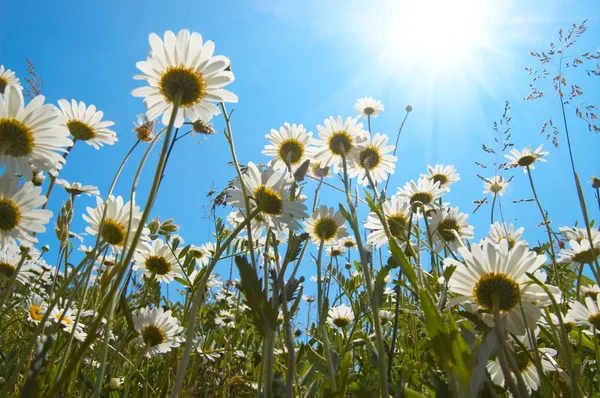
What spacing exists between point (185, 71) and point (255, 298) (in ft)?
2.36

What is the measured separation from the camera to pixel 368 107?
4.18 metres

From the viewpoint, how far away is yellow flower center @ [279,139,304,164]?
238cm

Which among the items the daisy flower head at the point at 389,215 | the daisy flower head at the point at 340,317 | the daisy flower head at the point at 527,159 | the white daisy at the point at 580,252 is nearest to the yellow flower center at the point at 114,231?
the daisy flower head at the point at 389,215

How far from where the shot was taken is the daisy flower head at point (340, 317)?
3.05 metres

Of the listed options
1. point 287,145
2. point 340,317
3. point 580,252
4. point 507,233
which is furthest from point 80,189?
point 580,252

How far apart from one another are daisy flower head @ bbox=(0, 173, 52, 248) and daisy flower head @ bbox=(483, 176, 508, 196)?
3097 millimetres

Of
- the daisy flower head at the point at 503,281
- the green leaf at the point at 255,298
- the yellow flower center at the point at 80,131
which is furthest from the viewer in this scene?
the yellow flower center at the point at 80,131

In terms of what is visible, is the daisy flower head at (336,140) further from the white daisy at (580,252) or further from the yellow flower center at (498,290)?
the yellow flower center at (498,290)

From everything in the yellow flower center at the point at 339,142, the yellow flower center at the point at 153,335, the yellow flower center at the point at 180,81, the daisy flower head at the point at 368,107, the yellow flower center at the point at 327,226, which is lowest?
the yellow flower center at the point at 153,335

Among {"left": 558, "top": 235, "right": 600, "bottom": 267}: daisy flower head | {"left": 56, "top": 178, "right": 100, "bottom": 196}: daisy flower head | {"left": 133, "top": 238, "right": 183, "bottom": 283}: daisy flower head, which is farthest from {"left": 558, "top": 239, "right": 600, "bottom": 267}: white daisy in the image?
{"left": 56, "top": 178, "right": 100, "bottom": 196}: daisy flower head

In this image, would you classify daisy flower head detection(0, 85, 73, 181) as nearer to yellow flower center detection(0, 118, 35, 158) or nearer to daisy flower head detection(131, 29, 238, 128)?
yellow flower center detection(0, 118, 35, 158)

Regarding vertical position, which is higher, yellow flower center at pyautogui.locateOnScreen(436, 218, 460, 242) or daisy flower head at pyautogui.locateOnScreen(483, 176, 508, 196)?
daisy flower head at pyautogui.locateOnScreen(483, 176, 508, 196)

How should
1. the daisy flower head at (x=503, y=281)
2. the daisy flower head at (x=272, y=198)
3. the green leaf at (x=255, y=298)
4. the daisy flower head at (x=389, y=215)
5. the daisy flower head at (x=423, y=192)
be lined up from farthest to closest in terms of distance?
the daisy flower head at (x=423, y=192) < the daisy flower head at (x=389, y=215) < the daisy flower head at (x=272, y=198) < the daisy flower head at (x=503, y=281) < the green leaf at (x=255, y=298)

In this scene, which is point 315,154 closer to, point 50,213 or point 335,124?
point 335,124
